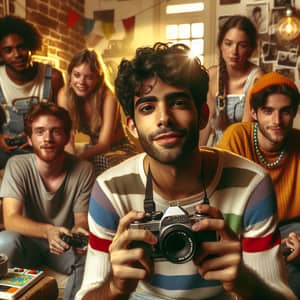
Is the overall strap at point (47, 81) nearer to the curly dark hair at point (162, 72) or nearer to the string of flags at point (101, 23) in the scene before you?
the string of flags at point (101, 23)

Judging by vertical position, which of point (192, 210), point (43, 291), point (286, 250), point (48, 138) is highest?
point (48, 138)

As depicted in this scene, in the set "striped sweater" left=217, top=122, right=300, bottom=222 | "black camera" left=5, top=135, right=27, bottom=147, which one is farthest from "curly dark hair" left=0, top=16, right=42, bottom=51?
"striped sweater" left=217, top=122, right=300, bottom=222

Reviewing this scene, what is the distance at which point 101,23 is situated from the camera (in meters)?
1.11

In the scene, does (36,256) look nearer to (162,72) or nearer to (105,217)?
(105,217)

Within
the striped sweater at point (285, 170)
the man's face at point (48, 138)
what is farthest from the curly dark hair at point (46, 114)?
the striped sweater at point (285, 170)

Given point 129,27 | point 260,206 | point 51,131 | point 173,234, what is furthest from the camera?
point 51,131

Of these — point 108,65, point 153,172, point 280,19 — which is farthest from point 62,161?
point 280,19

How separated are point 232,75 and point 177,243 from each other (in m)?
0.44

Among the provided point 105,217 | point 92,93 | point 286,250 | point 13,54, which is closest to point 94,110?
point 92,93

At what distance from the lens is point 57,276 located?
1166 millimetres

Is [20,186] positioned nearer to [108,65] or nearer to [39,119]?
[39,119]

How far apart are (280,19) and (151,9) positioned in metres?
0.30

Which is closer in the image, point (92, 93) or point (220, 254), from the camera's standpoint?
point (220, 254)

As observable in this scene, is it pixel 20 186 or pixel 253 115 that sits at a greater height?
pixel 253 115
